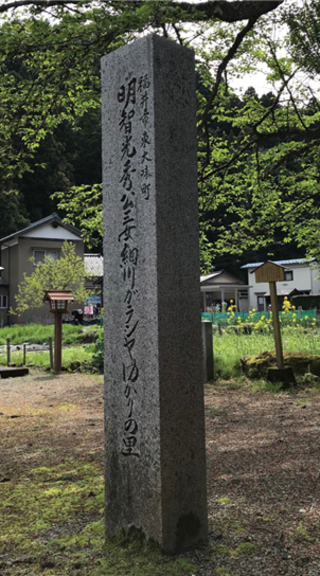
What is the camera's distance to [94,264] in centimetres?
4291

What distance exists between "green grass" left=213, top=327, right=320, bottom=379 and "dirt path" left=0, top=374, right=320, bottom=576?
3.61 ft

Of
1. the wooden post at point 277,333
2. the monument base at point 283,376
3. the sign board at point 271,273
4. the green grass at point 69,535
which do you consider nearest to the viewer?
the green grass at point 69,535

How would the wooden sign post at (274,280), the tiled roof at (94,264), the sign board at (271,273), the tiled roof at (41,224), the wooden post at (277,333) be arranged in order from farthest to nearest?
the tiled roof at (94,264)
the tiled roof at (41,224)
the sign board at (271,273)
the wooden sign post at (274,280)
the wooden post at (277,333)

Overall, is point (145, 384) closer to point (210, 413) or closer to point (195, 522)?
point (195, 522)

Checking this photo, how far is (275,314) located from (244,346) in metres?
3.06

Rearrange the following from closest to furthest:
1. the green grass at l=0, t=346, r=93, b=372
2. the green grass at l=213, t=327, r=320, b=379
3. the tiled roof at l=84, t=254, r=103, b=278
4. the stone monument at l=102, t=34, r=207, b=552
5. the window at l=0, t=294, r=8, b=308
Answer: the stone monument at l=102, t=34, r=207, b=552, the green grass at l=213, t=327, r=320, b=379, the green grass at l=0, t=346, r=93, b=372, the window at l=0, t=294, r=8, b=308, the tiled roof at l=84, t=254, r=103, b=278

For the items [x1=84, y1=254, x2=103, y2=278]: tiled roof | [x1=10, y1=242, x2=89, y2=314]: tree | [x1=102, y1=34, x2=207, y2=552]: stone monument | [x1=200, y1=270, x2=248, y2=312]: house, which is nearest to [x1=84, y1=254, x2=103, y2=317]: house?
[x1=84, y1=254, x2=103, y2=278]: tiled roof

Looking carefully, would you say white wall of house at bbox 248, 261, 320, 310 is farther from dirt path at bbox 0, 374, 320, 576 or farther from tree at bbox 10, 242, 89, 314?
dirt path at bbox 0, 374, 320, 576

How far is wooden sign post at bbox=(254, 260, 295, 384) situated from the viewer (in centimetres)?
870

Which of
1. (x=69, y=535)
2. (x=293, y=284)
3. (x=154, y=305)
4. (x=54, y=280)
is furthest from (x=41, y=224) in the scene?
(x=154, y=305)

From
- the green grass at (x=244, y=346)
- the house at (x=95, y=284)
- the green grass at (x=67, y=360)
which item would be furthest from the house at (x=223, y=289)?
the green grass at (x=67, y=360)

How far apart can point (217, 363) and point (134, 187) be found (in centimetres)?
796

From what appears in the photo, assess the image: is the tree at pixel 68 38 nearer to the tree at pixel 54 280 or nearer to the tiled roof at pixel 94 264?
the tree at pixel 54 280

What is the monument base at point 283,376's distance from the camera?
8.60 metres
